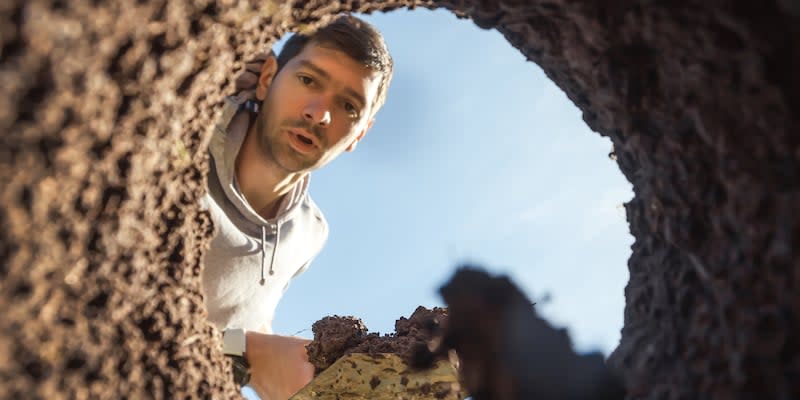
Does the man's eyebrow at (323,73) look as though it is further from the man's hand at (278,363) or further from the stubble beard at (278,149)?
the man's hand at (278,363)

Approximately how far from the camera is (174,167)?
83cm

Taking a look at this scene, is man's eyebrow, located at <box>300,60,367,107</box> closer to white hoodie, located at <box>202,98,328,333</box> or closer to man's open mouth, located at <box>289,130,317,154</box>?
man's open mouth, located at <box>289,130,317,154</box>

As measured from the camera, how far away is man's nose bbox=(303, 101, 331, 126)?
2.29 meters

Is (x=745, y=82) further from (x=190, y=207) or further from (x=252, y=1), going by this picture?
(x=190, y=207)

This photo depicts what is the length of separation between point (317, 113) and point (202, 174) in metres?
1.41

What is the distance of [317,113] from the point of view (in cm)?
229

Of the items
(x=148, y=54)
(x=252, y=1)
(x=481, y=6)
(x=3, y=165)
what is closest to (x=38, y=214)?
(x=3, y=165)

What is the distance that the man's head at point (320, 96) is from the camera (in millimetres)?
2312

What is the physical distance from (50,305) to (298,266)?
8.01 ft

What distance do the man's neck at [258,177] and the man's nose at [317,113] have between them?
0.30 meters

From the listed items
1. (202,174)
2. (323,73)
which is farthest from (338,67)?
(202,174)

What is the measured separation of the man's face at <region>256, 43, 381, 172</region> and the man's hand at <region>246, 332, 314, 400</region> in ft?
2.40

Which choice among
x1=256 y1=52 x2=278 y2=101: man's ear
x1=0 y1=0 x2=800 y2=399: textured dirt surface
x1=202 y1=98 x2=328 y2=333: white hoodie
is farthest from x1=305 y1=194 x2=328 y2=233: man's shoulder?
x1=0 y1=0 x2=800 y2=399: textured dirt surface

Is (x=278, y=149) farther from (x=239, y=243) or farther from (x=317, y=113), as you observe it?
(x=239, y=243)
